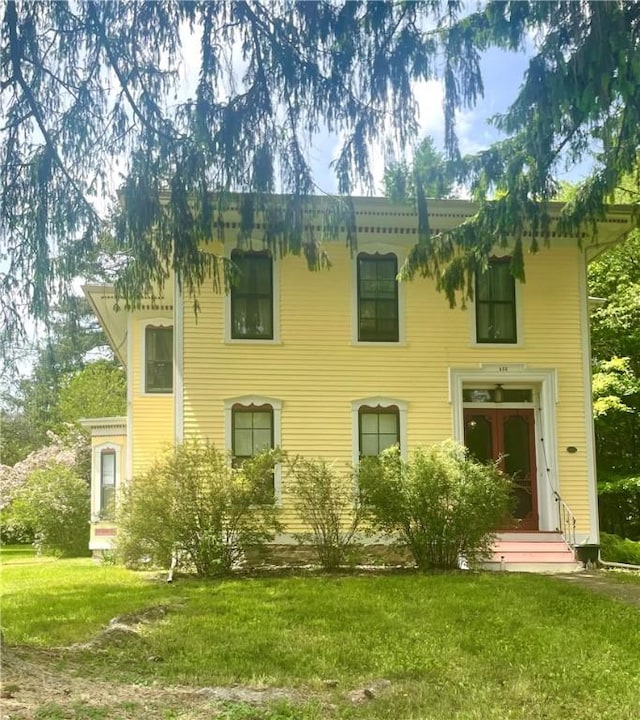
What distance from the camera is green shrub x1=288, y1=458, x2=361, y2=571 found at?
11.9m

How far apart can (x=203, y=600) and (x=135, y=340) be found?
9.04m

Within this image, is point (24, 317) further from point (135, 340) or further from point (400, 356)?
point (135, 340)

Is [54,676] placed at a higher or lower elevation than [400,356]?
lower

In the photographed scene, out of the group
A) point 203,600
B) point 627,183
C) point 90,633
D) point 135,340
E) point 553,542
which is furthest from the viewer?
point 627,183

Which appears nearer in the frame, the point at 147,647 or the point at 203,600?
the point at 147,647

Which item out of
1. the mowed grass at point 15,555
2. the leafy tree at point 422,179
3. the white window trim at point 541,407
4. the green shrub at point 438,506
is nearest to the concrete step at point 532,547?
the white window trim at point 541,407

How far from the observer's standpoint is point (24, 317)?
22.0 ft

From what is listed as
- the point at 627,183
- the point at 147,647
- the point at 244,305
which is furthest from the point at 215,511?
the point at 627,183

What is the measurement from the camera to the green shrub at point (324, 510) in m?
11.9

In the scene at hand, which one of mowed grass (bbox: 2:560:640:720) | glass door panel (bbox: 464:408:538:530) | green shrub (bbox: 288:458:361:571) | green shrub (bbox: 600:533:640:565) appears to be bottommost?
green shrub (bbox: 600:533:640:565)

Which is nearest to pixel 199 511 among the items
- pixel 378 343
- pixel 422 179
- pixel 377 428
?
pixel 377 428

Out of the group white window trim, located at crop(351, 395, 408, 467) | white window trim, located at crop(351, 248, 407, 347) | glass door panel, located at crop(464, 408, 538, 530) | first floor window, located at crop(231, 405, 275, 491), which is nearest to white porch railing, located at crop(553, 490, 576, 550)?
glass door panel, located at crop(464, 408, 538, 530)

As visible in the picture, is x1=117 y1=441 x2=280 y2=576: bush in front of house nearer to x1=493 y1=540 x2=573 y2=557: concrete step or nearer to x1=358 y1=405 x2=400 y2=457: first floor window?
x1=358 y1=405 x2=400 y2=457: first floor window

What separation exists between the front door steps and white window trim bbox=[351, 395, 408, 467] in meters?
2.21
